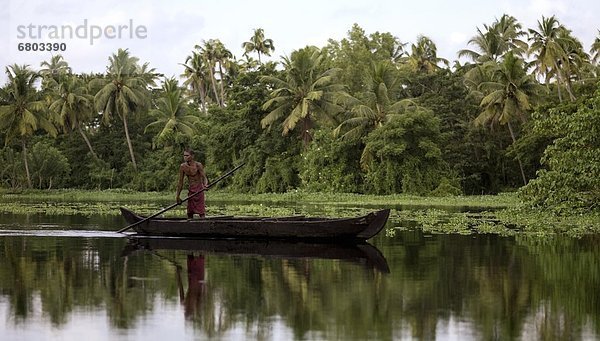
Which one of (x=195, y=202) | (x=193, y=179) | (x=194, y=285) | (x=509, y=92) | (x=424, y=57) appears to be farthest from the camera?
(x=424, y=57)

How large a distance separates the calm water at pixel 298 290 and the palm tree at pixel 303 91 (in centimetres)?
2592

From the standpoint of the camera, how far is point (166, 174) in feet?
165

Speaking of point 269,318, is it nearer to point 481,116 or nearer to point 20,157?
point 481,116

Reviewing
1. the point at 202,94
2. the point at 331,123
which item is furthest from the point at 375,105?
the point at 202,94

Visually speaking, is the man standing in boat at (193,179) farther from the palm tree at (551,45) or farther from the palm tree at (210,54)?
the palm tree at (210,54)

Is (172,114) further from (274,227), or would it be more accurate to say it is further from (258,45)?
(274,227)

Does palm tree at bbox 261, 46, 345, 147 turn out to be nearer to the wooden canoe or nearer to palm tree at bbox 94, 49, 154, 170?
palm tree at bbox 94, 49, 154, 170

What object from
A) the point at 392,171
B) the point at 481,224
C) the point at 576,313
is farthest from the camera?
the point at 392,171

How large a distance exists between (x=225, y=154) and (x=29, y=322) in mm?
40866

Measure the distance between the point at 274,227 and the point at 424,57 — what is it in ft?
132

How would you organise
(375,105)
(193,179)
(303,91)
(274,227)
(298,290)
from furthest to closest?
(303,91) < (375,105) < (193,179) < (274,227) < (298,290)

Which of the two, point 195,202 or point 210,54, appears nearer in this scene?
point 195,202

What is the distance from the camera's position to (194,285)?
10156 millimetres

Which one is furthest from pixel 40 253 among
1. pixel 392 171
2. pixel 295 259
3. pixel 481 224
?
pixel 392 171
